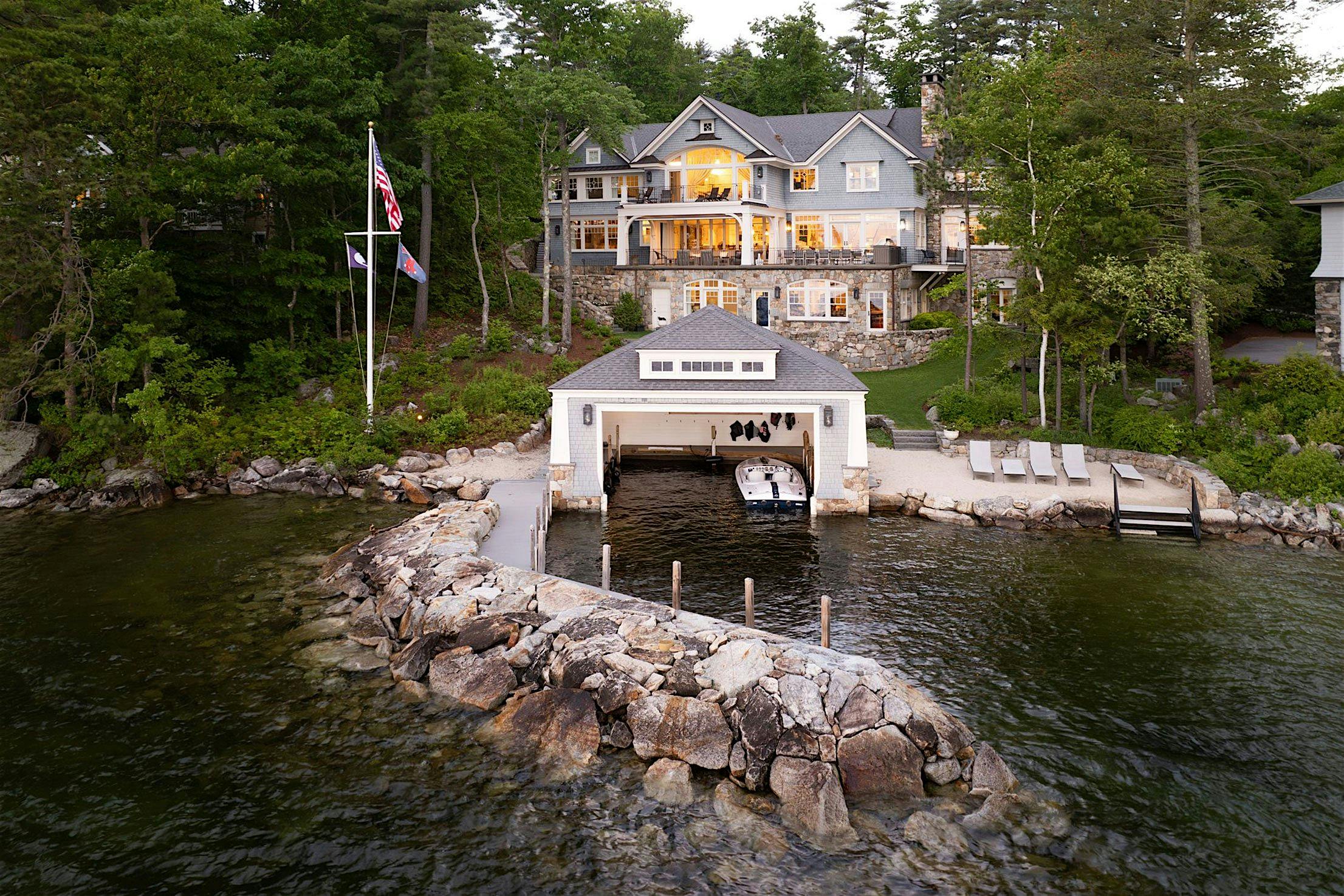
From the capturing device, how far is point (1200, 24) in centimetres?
2759

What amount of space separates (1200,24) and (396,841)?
98.5 feet

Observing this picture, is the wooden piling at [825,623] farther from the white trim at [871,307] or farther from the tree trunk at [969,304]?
the white trim at [871,307]

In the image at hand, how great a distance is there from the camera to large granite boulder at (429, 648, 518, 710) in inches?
583

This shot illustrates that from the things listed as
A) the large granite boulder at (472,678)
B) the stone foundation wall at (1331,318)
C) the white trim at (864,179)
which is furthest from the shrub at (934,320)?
the large granite boulder at (472,678)

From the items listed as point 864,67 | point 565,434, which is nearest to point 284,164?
point 565,434

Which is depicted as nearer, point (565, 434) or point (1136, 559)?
point (1136, 559)

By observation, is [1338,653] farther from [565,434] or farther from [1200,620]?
[565,434]

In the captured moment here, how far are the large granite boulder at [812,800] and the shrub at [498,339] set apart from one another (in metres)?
27.8

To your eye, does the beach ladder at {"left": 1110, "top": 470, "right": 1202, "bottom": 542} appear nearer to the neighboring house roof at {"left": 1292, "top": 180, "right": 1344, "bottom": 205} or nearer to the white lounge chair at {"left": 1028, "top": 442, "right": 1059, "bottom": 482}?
the white lounge chair at {"left": 1028, "top": 442, "right": 1059, "bottom": 482}

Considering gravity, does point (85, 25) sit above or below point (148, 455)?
above

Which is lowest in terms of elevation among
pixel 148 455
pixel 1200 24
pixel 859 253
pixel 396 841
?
pixel 396 841

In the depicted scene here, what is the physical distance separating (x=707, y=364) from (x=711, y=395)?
3.70 feet

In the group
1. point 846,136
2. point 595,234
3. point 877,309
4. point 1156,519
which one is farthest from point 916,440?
point 595,234

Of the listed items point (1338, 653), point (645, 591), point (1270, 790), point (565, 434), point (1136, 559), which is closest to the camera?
point (1270, 790)
